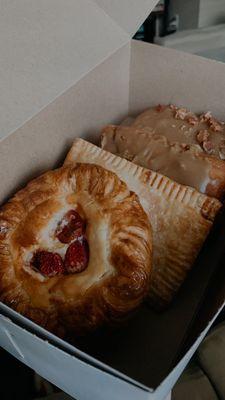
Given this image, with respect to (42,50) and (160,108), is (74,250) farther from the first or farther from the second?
(160,108)

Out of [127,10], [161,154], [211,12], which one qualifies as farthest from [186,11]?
[161,154]

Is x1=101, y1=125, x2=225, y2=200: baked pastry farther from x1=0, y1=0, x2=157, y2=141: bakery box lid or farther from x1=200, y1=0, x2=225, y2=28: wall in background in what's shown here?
x1=200, y1=0, x2=225, y2=28: wall in background

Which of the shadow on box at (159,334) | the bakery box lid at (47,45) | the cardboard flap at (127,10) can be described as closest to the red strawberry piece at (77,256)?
the shadow on box at (159,334)

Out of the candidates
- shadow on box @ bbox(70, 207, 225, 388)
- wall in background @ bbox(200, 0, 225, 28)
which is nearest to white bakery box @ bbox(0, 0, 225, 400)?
shadow on box @ bbox(70, 207, 225, 388)

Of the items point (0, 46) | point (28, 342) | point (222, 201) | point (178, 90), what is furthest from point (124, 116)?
point (28, 342)

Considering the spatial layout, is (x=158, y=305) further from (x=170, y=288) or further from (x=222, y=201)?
(x=222, y=201)

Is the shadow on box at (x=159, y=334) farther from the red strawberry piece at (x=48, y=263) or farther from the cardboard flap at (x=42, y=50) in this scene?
the cardboard flap at (x=42, y=50)
